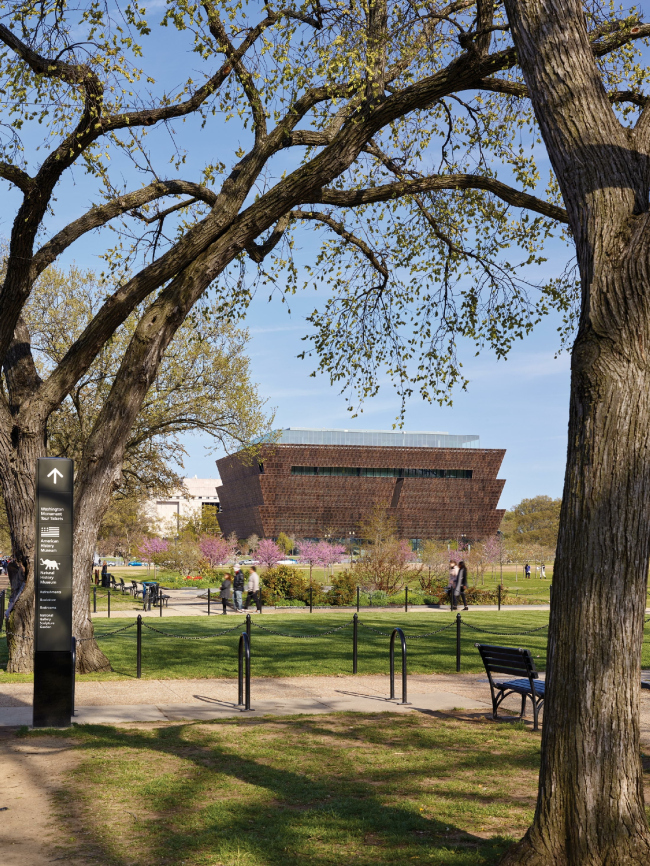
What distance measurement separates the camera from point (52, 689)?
30.0 ft

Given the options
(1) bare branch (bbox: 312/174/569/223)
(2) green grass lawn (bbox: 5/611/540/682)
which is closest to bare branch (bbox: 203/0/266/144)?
(1) bare branch (bbox: 312/174/569/223)

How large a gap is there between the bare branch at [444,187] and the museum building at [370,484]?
3360 inches

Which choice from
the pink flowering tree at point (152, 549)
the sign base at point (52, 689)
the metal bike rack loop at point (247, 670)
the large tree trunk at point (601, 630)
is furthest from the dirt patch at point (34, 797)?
the pink flowering tree at point (152, 549)

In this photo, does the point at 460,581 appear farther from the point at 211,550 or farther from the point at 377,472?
the point at 377,472

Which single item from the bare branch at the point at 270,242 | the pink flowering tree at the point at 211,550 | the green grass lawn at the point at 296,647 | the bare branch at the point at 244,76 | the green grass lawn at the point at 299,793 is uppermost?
the bare branch at the point at 244,76

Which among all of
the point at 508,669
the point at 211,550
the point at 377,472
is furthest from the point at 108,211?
the point at 377,472

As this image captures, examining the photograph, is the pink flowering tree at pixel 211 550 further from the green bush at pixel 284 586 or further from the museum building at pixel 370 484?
the museum building at pixel 370 484

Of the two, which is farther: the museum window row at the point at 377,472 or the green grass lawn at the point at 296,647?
the museum window row at the point at 377,472

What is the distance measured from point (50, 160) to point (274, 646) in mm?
10285

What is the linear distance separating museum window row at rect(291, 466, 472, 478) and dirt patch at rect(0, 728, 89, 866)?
92899mm

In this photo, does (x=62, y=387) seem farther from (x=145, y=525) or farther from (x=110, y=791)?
(x=145, y=525)

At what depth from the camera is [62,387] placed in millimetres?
13203

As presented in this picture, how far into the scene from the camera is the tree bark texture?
4.52 meters

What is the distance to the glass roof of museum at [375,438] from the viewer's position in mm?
104000
